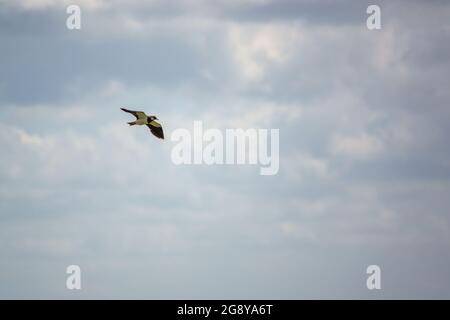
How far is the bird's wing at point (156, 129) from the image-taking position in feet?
340

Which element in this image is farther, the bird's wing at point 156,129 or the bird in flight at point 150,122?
the bird's wing at point 156,129

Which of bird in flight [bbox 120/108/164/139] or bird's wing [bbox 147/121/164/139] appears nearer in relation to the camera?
bird in flight [bbox 120/108/164/139]

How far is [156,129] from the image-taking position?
342ft

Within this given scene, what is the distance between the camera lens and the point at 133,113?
3912 inches

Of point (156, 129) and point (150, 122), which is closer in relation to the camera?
point (150, 122)

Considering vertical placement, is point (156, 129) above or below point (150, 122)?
below

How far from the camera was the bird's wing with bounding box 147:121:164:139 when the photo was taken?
340 feet
